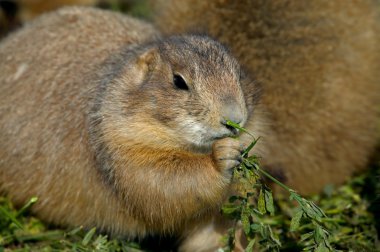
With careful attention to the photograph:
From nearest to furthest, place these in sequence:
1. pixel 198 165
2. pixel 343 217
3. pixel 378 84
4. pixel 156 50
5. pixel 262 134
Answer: pixel 198 165 < pixel 156 50 < pixel 262 134 < pixel 343 217 < pixel 378 84

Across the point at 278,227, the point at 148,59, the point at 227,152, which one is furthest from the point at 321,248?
the point at 148,59

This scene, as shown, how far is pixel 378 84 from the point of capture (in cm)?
526

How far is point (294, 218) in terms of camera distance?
3.53 m

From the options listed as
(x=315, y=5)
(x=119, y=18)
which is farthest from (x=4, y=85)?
(x=315, y=5)

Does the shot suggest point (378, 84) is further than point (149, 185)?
Yes

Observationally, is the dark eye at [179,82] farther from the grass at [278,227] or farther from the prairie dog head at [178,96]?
the grass at [278,227]

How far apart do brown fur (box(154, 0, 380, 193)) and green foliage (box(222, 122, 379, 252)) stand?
0.97 feet

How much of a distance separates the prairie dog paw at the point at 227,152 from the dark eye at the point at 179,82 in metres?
0.39

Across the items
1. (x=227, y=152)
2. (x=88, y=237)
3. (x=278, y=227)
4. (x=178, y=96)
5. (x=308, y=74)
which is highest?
(x=178, y=96)

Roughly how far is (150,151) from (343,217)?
163 cm

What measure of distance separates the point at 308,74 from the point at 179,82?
4.99 feet

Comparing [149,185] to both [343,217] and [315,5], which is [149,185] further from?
[315,5]

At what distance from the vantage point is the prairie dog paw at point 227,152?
11.5ft

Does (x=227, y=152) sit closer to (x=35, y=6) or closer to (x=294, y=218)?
(x=294, y=218)
